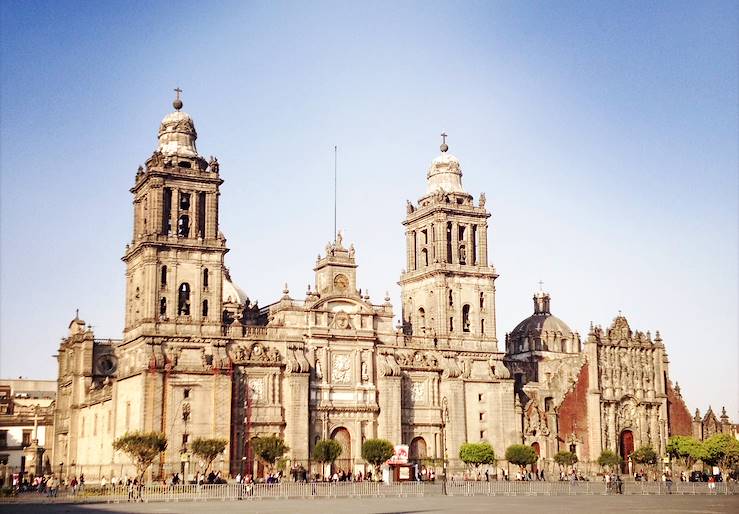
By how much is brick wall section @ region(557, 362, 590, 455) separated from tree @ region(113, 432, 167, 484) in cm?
4139

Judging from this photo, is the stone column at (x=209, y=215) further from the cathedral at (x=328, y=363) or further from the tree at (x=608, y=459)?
the tree at (x=608, y=459)

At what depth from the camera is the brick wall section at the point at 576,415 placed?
103m

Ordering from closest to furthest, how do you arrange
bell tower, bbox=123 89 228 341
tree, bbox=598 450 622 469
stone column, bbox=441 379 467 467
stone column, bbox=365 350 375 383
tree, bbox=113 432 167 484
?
tree, bbox=113 432 167 484 → bell tower, bbox=123 89 228 341 → stone column, bbox=365 350 375 383 → stone column, bbox=441 379 467 467 → tree, bbox=598 450 622 469

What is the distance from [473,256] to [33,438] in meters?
51.6

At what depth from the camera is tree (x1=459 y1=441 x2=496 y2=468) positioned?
91062 mm

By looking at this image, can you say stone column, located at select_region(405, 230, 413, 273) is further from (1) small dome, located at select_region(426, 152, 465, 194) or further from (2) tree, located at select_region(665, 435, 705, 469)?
(2) tree, located at select_region(665, 435, 705, 469)

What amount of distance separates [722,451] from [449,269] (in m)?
28.4

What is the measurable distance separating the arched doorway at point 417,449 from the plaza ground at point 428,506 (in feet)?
100

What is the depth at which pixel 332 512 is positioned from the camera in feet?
156

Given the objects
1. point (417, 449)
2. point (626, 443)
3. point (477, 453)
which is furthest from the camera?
point (626, 443)

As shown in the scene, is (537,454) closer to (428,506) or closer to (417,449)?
(417,449)

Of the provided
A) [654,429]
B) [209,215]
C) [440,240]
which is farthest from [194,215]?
[654,429]

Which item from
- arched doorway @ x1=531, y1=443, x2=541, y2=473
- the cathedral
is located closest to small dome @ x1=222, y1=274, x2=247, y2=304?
the cathedral

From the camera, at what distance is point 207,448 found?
7762 centimetres
